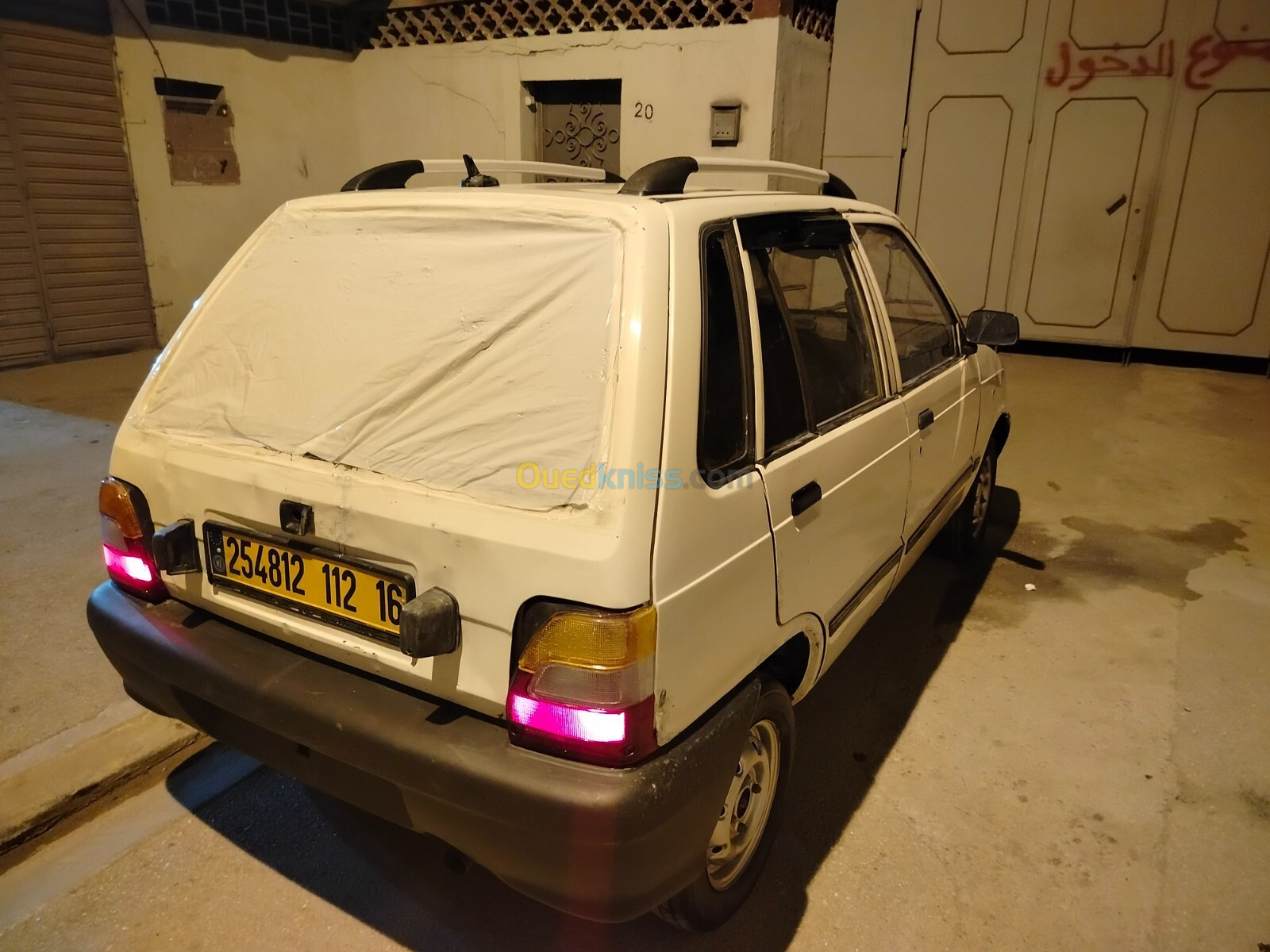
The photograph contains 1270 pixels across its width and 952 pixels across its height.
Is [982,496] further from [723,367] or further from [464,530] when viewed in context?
[464,530]

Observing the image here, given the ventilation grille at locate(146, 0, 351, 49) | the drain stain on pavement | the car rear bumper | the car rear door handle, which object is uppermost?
the ventilation grille at locate(146, 0, 351, 49)

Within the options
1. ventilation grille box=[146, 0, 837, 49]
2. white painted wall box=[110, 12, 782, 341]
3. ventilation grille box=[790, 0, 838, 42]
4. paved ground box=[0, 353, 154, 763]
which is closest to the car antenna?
paved ground box=[0, 353, 154, 763]

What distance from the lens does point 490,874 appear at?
2.32 metres

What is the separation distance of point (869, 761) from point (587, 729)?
1566 mm

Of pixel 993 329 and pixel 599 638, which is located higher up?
pixel 993 329

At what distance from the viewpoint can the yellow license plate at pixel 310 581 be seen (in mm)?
1706

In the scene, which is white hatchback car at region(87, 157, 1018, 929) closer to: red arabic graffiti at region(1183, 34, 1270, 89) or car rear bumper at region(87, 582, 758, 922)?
car rear bumper at region(87, 582, 758, 922)

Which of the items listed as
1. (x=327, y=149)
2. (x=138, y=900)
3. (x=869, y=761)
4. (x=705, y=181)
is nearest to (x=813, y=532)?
A: (x=869, y=761)

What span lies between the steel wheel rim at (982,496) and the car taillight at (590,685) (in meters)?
3.00

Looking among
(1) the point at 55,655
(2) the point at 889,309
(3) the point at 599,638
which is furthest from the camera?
(1) the point at 55,655

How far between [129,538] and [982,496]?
3.69 meters

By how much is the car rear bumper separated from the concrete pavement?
875mm

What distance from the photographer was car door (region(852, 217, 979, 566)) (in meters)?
2.81

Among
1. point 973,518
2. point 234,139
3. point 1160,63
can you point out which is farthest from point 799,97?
point 234,139
